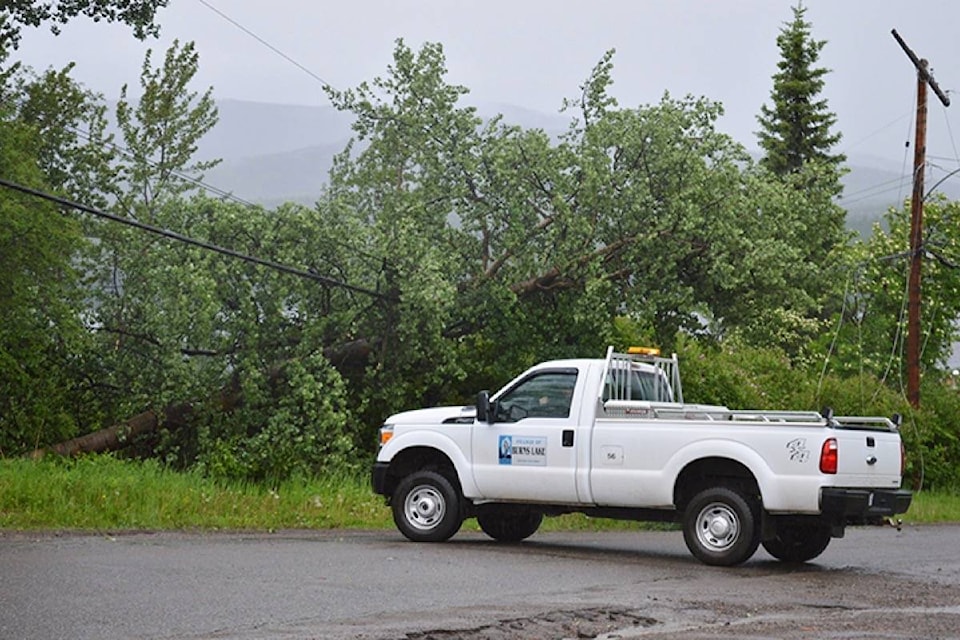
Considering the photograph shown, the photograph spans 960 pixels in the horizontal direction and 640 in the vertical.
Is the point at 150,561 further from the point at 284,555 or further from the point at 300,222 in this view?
the point at 300,222

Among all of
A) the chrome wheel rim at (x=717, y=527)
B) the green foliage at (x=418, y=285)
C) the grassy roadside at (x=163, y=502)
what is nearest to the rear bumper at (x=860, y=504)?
the chrome wheel rim at (x=717, y=527)

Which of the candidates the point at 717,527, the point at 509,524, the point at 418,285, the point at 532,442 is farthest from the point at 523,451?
the point at 418,285

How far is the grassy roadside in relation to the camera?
1775cm

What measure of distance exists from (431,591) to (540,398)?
499cm

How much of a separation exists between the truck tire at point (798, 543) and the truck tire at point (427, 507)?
347cm

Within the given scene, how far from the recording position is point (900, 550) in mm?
18953

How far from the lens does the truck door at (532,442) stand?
15.6 metres

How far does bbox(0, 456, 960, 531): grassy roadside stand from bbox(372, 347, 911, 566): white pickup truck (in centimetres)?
285

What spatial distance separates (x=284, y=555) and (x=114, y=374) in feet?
56.9

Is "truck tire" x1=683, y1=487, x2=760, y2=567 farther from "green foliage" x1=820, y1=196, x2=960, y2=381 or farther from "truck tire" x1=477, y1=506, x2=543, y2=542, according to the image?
"green foliage" x1=820, y1=196, x2=960, y2=381

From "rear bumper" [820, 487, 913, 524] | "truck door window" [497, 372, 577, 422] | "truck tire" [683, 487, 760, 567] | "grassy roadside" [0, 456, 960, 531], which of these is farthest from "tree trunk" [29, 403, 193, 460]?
"rear bumper" [820, 487, 913, 524]

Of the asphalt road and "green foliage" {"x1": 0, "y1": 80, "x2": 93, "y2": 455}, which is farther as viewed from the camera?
"green foliage" {"x1": 0, "y1": 80, "x2": 93, "y2": 455}

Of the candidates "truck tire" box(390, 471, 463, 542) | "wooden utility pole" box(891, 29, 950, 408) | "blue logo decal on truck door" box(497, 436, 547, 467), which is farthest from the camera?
"wooden utility pole" box(891, 29, 950, 408)

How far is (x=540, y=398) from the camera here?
52.8 feet
